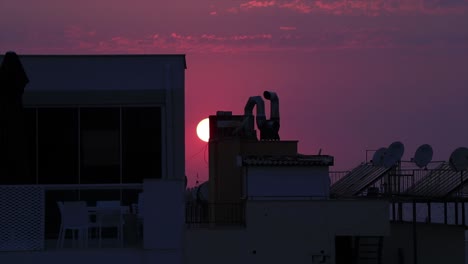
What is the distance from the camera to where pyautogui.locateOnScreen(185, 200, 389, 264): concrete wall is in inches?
1356

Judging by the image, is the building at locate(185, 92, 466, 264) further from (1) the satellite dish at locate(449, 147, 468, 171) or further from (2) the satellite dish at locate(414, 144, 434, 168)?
(1) the satellite dish at locate(449, 147, 468, 171)

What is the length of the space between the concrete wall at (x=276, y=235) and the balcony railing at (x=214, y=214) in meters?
1.13

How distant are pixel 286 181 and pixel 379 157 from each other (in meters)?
5.76

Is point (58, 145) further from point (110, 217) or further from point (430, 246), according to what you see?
point (430, 246)

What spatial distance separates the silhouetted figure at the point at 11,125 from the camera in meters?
17.2

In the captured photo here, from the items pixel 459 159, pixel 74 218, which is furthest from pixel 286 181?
pixel 74 218

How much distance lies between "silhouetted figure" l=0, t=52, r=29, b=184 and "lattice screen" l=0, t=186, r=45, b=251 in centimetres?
162

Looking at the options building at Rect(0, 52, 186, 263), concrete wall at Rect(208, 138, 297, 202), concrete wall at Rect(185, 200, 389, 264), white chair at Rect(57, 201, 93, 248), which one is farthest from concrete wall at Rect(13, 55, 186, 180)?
concrete wall at Rect(208, 138, 297, 202)

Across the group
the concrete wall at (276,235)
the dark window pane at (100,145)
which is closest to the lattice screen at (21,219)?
the dark window pane at (100,145)

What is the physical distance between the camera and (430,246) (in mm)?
37625

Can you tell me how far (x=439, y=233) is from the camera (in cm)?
3762

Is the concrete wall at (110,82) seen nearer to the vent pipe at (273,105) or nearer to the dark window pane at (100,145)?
the dark window pane at (100,145)

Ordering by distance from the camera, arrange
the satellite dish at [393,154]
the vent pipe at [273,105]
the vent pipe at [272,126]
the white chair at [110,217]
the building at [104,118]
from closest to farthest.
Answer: the white chair at [110,217] → the building at [104,118] → the satellite dish at [393,154] → the vent pipe at [272,126] → the vent pipe at [273,105]

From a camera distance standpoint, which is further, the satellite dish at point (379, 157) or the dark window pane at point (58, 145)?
the satellite dish at point (379, 157)
